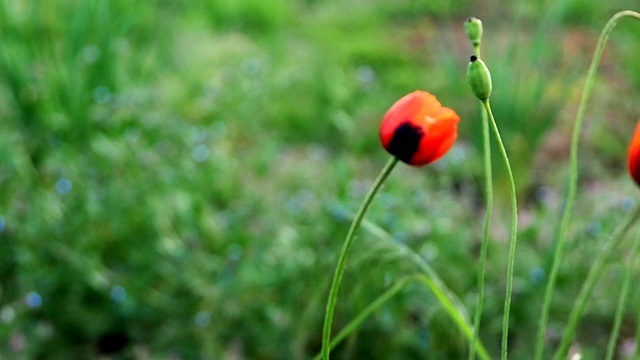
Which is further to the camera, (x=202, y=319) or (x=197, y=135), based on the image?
(x=197, y=135)

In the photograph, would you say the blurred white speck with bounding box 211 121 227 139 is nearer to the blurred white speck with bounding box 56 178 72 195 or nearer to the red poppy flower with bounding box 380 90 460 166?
the blurred white speck with bounding box 56 178 72 195

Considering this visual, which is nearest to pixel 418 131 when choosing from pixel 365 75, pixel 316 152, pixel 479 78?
pixel 479 78

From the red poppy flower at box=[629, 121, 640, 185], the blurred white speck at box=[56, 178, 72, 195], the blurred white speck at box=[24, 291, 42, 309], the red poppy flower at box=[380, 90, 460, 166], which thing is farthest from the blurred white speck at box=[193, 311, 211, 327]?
the red poppy flower at box=[629, 121, 640, 185]

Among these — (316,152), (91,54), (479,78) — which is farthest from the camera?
(316,152)

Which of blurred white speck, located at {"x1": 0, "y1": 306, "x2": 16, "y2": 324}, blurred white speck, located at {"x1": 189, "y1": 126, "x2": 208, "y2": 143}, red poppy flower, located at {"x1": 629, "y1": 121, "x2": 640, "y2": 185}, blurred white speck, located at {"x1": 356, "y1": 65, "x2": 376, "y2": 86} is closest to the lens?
red poppy flower, located at {"x1": 629, "y1": 121, "x2": 640, "y2": 185}

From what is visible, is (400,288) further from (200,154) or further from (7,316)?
(200,154)
